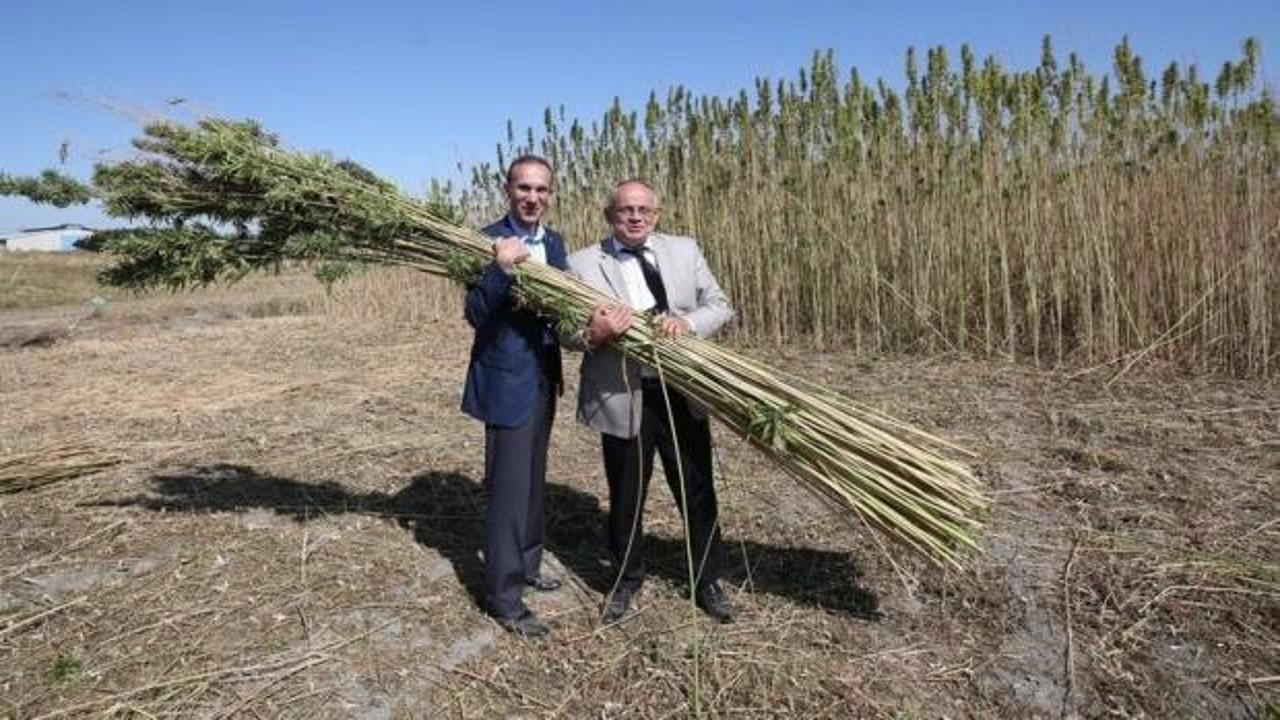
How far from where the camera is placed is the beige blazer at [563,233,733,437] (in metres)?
2.75

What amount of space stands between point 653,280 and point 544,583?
3.70 feet

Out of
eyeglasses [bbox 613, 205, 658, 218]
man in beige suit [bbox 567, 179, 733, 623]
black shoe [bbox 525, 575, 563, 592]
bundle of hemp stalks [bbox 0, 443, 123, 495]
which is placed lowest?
black shoe [bbox 525, 575, 563, 592]

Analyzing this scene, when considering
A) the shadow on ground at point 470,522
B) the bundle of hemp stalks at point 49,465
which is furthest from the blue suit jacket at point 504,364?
the bundle of hemp stalks at point 49,465

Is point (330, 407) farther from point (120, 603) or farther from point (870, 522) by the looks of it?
point (870, 522)

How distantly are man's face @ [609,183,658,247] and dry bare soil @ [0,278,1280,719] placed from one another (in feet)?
3.82

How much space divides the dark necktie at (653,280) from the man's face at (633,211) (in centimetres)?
5

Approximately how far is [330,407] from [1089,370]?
4654 mm

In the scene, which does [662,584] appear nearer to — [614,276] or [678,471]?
[678,471]

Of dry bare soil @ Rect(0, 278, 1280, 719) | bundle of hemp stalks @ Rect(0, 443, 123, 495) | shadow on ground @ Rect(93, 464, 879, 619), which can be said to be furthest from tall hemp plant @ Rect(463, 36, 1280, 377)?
bundle of hemp stalks @ Rect(0, 443, 123, 495)

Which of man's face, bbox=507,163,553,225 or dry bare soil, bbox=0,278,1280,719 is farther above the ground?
man's face, bbox=507,163,553,225

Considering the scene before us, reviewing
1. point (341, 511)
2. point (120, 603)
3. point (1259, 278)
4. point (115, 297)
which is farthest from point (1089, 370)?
point (115, 297)

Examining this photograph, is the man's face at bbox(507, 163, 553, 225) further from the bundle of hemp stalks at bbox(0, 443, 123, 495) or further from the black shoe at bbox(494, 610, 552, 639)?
the bundle of hemp stalks at bbox(0, 443, 123, 495)

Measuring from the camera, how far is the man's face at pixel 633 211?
2.75 metres

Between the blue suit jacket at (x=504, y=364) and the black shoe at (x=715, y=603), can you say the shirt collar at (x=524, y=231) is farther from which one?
the black shoe at (x=715, y=603)
